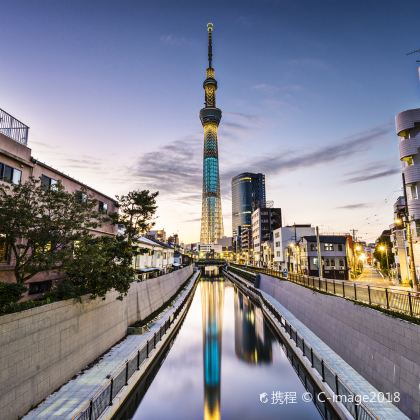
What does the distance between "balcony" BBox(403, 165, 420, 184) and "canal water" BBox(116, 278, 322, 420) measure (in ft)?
64.1

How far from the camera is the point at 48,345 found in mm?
11734

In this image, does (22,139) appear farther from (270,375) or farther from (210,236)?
(210,236)

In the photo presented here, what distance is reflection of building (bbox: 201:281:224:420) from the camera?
50.3 ft

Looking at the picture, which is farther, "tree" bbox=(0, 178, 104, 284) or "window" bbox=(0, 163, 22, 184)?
"window" bbox=(0, 163, 22, 184)

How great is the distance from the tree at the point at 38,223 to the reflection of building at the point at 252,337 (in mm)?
15769

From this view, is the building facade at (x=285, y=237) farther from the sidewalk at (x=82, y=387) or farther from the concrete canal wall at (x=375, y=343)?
the sidewalk at (x=82, y=387)

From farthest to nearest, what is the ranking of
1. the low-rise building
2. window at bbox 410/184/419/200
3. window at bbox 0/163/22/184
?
the low-rise building
window at bbox 410/184/419/200
window at bbox 0/163/22/184

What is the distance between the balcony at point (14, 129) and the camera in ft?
55.8

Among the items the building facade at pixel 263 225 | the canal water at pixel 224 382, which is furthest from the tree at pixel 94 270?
the building facade at pixel 263 225

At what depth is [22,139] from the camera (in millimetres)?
18000

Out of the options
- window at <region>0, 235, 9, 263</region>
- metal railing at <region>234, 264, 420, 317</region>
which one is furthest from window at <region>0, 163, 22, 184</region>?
metal railing at <region>234, 264, 420, 317</region>

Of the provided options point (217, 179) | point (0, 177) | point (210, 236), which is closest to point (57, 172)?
point (0, 177)

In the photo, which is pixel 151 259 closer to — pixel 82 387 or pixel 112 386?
pixel 82 387

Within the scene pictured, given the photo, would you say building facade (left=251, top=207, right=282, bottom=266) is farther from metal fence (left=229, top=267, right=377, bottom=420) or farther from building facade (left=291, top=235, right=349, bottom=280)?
metal fence (left=229, top=267, right=377, bottom=420)
